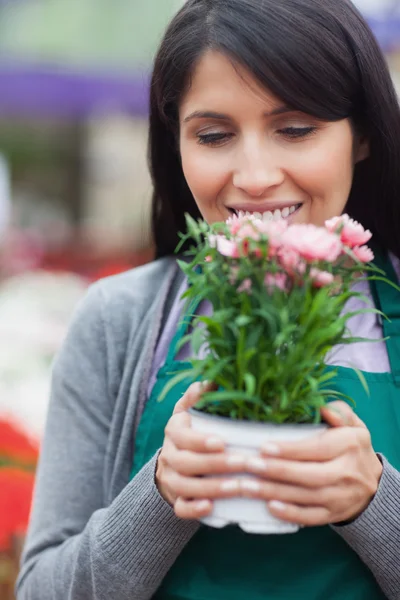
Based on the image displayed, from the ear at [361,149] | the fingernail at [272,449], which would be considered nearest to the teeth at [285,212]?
the ear at [361,149]

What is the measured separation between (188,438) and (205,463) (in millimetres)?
51

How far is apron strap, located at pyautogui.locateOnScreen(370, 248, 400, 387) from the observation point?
1718mm

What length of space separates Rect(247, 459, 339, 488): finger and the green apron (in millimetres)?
A: 364

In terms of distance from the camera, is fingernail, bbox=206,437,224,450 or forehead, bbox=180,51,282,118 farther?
forehead, bbox=180,51,282,118

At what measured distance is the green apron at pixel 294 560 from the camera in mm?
1625

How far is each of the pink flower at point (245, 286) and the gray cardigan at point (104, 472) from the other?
0.45 meters

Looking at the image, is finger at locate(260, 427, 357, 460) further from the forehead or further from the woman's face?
the forehead

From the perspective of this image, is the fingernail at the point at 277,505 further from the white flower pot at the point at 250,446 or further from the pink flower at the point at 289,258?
the pink flower at the point at 289,258

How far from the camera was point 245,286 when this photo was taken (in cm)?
128

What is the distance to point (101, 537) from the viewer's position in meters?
1.64

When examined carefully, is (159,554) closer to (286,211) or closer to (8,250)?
(286,211)

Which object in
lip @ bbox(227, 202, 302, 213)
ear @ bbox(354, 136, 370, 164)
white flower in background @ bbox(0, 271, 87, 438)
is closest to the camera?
lip @ bbox(227, 202, 302, 213)

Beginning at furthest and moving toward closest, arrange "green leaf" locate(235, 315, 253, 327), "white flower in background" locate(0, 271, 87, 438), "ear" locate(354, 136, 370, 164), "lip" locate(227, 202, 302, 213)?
"white flower in background" locate(0, 271, 87, 438), "ear" locate(354, 136, 370, 164), "lip" locate(227, 202, 302, 213), "green leaf" locate(235, 315, 253, 327)

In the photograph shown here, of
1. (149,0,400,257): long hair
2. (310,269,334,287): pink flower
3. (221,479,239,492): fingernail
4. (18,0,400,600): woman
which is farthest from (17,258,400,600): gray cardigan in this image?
(310,269,334,287): pink flower
